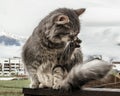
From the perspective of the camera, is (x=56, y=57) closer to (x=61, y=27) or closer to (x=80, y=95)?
(x=61, y=27)

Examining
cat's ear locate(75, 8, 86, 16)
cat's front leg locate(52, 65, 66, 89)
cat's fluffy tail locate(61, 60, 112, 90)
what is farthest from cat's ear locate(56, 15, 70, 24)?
cat's fluffy tail locate(61, 60, 112, 90)

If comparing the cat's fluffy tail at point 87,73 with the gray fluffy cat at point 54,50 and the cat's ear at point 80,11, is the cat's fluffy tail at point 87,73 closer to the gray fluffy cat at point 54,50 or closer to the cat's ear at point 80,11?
the gray fluffy cat at point 54,50

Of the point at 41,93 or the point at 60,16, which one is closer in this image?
the point at 41,93

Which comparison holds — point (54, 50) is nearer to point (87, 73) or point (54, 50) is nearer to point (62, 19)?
point (62, 19)

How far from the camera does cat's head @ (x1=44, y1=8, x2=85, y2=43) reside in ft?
13.8

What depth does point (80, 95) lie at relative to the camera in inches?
121

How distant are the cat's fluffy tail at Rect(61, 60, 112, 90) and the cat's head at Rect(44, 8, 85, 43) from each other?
691 millimetres

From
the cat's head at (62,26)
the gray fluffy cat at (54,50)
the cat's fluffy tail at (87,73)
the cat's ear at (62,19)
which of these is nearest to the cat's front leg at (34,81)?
the gray fluffy cat at (54,50)

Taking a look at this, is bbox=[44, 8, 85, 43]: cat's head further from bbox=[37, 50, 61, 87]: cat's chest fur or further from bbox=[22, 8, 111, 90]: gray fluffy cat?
bbox=[37, 50, 61, 87]: cat's chest fur

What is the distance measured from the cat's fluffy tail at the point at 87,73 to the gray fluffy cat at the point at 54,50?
20cm

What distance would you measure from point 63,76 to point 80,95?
91cm

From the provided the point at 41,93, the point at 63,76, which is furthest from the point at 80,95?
the point at 63,76

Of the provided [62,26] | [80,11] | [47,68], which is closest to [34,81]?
[47,68]

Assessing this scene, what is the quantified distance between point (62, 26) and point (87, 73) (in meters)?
0.95
